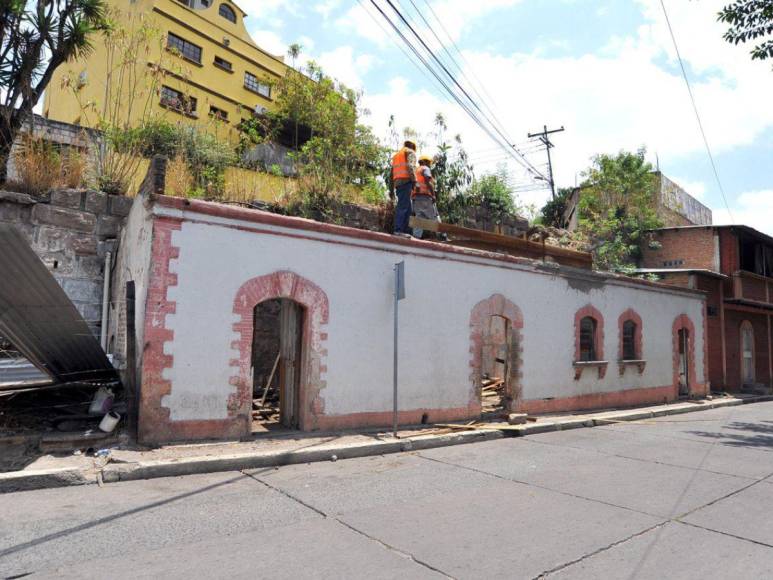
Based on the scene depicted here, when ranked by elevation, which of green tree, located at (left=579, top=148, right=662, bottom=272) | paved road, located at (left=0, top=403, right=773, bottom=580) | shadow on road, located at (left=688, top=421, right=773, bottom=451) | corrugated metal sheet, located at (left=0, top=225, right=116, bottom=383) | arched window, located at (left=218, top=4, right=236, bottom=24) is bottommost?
shadow on road, located at (left=688, top=421, right=773, bottom=451)

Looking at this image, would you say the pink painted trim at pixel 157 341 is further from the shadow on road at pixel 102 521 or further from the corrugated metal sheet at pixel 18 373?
the corrugated metal sheet at pixel 18 373

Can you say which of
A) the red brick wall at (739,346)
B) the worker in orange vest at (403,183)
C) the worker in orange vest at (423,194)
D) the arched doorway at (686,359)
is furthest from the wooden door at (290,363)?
the red brick wall at (739,346)

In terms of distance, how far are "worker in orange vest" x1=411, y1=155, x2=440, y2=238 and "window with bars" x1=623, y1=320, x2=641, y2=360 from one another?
736 centimetres

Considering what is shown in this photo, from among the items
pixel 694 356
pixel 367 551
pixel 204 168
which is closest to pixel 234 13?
pixel 204 168

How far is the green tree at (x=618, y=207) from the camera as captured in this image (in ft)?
80.4

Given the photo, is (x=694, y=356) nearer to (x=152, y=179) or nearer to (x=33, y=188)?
(x=152, y=179)

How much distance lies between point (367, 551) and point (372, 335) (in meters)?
5.64

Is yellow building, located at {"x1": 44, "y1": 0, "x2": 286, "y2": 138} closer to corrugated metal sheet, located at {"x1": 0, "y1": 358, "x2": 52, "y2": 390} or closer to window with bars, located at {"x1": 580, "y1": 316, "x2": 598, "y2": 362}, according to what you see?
corrugated metal sheet, located at {"x1": 0, "y1": 358, "x2": 52, "y2": 390}

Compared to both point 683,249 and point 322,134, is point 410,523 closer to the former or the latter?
point 322,134

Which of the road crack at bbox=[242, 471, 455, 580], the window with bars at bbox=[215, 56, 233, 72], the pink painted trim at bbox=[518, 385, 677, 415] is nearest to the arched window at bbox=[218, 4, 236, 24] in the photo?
the window with bars at bbox=[215, 56, 233, 72]

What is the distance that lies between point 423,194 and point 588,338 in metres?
6.18

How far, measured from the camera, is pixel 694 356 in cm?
1880

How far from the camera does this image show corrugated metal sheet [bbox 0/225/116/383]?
5.96 metres

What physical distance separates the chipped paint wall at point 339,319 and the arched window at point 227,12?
86.2 ft
